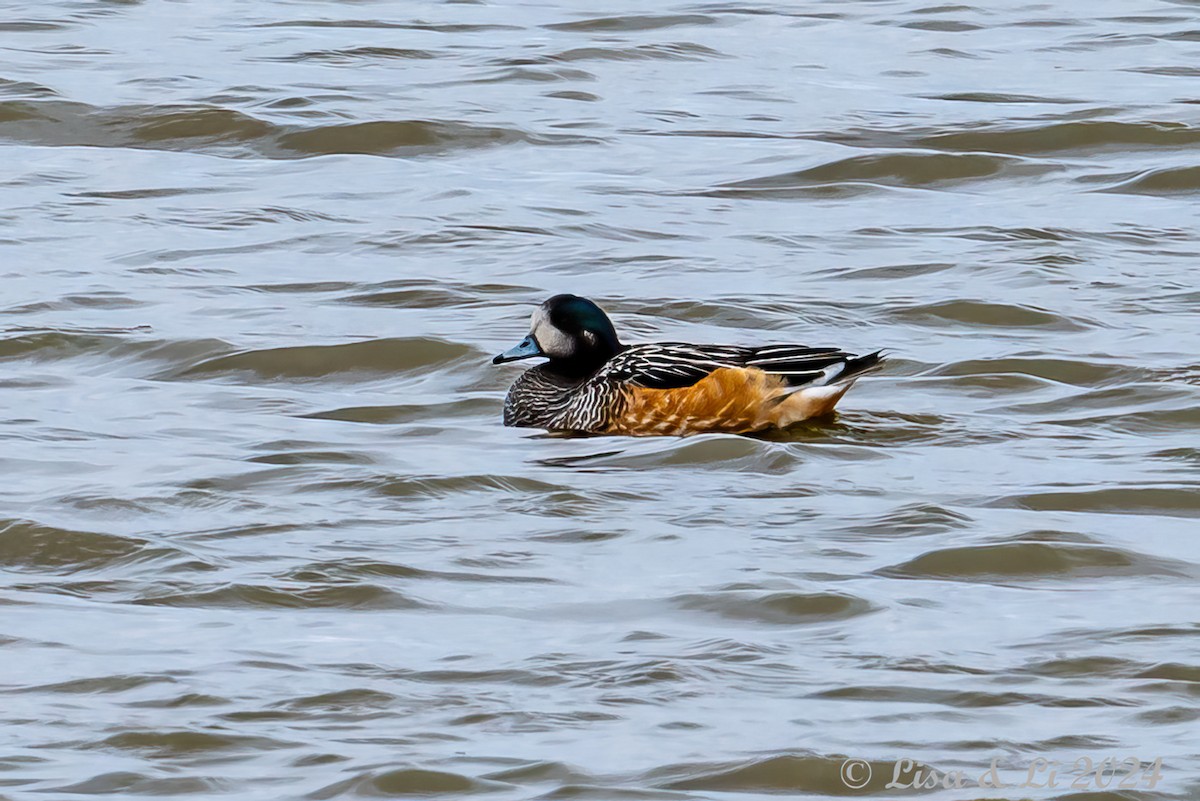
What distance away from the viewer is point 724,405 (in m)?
10.2

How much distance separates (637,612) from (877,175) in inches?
313

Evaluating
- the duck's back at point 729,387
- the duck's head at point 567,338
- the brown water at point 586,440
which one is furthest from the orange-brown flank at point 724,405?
the duck's head at point 567,338

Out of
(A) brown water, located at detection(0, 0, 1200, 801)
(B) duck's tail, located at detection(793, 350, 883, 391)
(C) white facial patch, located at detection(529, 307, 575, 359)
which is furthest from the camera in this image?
(C) white facial patch, located at detection(529, 307, 575, 359)

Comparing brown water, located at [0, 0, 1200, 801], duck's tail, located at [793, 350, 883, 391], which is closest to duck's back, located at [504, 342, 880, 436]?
duck's tail, located at [793, 350, 883, 391]

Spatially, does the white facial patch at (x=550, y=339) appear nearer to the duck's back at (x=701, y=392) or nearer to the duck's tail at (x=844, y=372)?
the duck's back at (x=701, y=392)

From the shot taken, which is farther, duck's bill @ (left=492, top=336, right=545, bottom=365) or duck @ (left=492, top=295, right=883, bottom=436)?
duck's bill @ (left=492, top=336, right=545, bottom=365)

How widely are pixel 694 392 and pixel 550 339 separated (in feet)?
2.64

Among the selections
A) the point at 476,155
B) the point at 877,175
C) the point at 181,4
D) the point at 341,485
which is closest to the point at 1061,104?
the point at 877,175

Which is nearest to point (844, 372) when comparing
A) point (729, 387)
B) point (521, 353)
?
point (729, 387)

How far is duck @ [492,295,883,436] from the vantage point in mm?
10062

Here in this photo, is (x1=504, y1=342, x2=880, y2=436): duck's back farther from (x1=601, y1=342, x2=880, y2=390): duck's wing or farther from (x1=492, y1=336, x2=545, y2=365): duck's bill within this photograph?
(x1=492, y1=336, x2=545, y2=365): duck's bill

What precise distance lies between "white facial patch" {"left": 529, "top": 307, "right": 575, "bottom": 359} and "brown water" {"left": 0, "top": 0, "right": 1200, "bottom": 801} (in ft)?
1.19

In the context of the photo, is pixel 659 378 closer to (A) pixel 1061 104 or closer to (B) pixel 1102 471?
(B) pixel 1102 471

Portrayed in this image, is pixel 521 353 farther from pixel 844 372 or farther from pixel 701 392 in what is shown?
pixel 844 372
